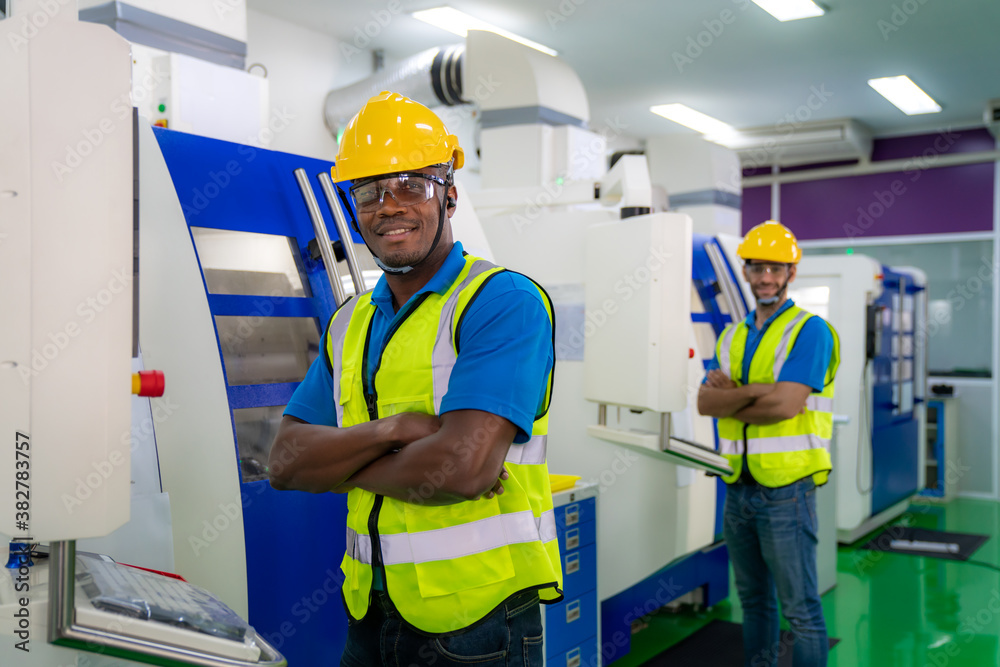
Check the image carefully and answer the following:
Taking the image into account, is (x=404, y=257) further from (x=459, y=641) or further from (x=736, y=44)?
(x=736, y=44)

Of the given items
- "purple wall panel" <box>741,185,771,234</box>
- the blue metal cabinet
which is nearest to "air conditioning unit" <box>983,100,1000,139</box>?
"purple wall panel" <box>741,185,771,234</box>

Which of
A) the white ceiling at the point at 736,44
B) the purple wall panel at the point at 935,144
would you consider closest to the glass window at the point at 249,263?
the white ceiling at the point at 736,44

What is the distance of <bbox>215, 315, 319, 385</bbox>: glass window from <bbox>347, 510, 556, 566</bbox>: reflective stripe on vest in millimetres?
892

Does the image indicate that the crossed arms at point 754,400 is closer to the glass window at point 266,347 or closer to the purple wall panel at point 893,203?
the glass window at point 266,347

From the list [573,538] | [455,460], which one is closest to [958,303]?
[573,538]

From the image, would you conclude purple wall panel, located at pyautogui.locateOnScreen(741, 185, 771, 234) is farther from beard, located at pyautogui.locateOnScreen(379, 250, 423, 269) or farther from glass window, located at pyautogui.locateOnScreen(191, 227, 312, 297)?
beard, located at pyautogui.locateOnScreen(379, 250, 423, 269)

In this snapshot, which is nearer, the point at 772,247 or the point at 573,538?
the point at 573,538

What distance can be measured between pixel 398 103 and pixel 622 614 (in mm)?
2874

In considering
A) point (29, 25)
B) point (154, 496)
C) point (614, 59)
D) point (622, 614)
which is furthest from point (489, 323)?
point (614, 59)

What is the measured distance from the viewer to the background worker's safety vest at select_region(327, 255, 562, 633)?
1.34 metres

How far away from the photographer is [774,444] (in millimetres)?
2904

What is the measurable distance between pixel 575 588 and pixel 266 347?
4.78ft

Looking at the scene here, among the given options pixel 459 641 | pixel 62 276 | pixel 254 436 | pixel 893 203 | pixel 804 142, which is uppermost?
pixel 804 142

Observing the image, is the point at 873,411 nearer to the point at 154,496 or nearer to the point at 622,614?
the point at 622,614
